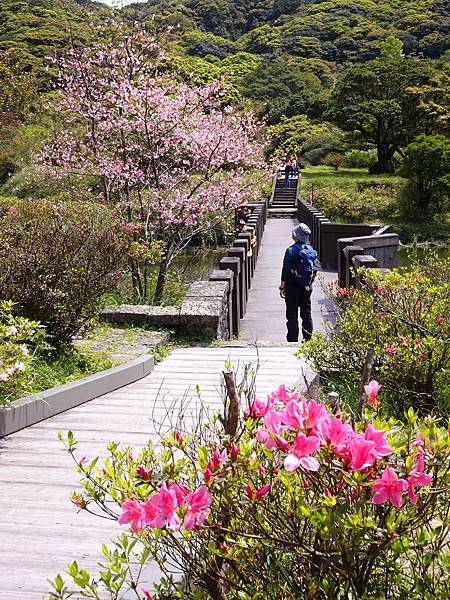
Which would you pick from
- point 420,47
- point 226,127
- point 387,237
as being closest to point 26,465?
point 387,237

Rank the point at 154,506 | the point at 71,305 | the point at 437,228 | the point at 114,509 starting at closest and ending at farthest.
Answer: the point at 154,506 < the point at 114,509 < the point at 71,305 < the point at 437,228

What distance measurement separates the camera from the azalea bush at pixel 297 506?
1741 mm

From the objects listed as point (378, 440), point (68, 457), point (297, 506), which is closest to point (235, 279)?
Result: point (68, 457)

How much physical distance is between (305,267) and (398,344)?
4.38m

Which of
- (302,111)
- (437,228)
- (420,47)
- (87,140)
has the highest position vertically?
(420,47)

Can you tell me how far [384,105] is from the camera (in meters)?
46.8

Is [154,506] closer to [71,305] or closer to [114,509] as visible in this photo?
[114,509]

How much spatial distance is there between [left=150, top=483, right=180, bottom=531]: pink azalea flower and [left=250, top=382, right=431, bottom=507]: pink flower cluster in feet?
0.87

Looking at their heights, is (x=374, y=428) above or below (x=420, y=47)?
below

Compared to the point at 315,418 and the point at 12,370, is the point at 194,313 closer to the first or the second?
the point at 12,370

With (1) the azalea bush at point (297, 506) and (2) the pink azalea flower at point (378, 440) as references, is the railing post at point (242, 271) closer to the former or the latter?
(1) the azalea bush at point (297, 506)

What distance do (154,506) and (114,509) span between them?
183 cm

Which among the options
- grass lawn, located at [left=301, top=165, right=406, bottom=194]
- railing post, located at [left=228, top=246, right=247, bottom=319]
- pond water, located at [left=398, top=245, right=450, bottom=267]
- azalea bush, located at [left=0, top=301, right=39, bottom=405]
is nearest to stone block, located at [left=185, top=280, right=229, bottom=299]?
railing post, located at [left=228, top=246, right=247, bottom=319]

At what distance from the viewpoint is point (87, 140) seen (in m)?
14.6
